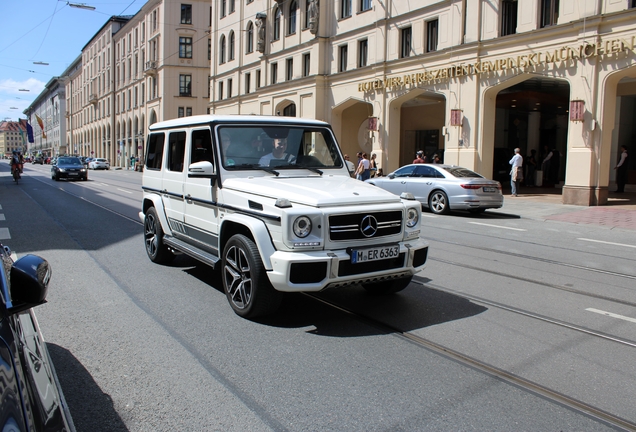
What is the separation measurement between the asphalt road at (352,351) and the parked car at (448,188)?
24.4ft

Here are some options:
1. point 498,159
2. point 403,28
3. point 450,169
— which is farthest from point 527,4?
point 498,159

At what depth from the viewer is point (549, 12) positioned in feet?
67.2

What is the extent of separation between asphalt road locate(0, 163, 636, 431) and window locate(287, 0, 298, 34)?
2938 centimetres

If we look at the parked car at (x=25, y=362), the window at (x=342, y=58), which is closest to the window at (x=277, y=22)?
the window at (x=342, y=58)

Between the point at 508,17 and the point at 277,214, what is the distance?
2046 centimetres

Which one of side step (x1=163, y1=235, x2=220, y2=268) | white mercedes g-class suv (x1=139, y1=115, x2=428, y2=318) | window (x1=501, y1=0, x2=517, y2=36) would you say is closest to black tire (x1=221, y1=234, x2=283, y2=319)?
white mercedes g-class suv (x1=139, y1=115, x2=428, y2=318)

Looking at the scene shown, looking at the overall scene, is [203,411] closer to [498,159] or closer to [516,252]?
[516,252]

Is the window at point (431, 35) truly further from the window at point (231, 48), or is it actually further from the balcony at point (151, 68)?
the balcony at point (151, 68)

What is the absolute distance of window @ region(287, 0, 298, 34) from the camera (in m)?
34.5

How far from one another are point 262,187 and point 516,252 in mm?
5764

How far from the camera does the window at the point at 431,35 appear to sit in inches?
994

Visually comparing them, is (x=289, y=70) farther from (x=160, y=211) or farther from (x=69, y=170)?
(x=160, y=211)

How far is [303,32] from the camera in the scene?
33.5 meters

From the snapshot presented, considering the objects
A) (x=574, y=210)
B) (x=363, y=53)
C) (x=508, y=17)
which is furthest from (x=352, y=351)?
(x=363, y=53)
